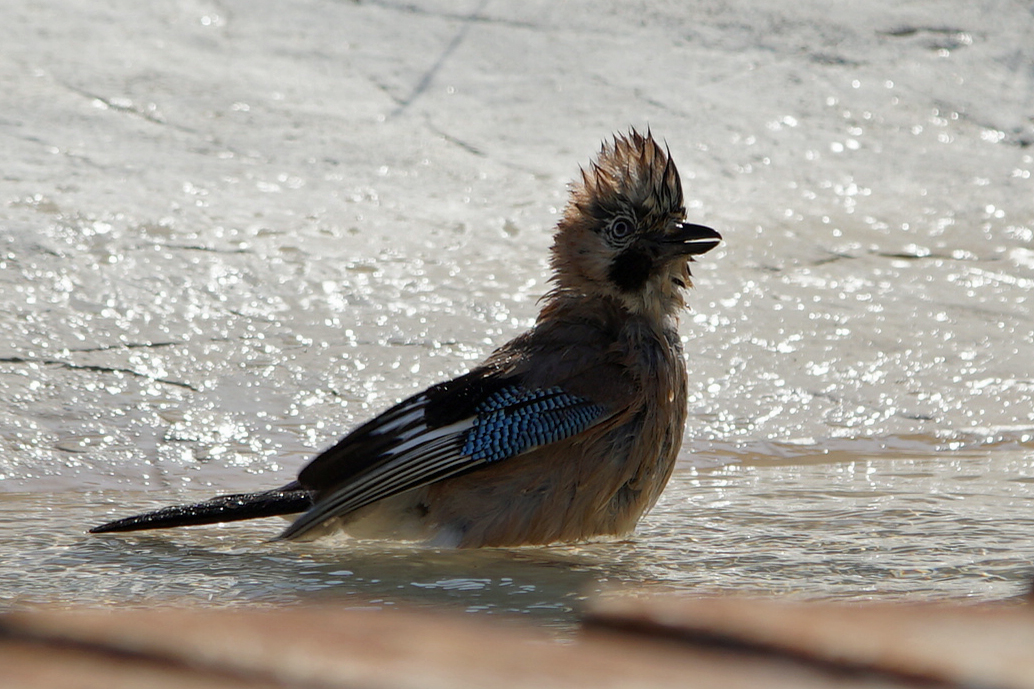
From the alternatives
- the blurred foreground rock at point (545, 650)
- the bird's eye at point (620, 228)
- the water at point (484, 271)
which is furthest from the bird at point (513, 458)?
the blurred foreground rock at point (545, 650)

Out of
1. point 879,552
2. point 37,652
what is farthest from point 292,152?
point 37,652

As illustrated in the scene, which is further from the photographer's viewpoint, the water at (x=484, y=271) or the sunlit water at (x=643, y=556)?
the water at (x=484, y=271)

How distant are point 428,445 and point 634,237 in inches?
44.4

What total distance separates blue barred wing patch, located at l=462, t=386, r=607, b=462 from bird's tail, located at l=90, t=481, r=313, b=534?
Answer: 605 millimetres

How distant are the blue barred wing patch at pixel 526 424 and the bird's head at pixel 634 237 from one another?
0.54m

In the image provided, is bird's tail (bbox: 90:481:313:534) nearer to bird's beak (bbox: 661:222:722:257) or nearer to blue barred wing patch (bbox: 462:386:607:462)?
blue barred wing patch (bbox: 462:386:607:462)

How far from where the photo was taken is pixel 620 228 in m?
4.89

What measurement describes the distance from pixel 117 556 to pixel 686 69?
6.83 meters

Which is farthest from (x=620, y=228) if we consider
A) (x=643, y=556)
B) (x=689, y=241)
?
(x=643, y=556)

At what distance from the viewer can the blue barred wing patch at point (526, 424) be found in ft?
14.4

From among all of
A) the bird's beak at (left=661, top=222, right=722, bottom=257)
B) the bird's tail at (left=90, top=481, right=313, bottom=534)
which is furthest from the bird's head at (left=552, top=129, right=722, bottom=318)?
the bird's tail at (left=90, top=481, right=313, bottom=534)

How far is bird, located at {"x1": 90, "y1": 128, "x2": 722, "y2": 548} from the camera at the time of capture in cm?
439

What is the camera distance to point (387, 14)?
1036cm

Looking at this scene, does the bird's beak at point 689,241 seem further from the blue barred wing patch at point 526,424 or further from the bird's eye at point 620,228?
the blue barred wing patch at point 526,424
